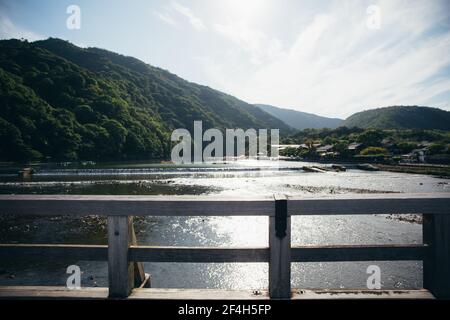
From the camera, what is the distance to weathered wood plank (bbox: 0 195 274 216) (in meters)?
2.88

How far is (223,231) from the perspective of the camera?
1495 cm

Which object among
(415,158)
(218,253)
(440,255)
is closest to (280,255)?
(218,253)

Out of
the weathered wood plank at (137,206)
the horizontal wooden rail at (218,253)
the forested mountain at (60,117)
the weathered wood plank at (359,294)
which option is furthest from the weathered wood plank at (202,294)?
the forested mountain at (60,117)

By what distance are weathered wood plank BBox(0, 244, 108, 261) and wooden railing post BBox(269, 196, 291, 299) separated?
181 cm

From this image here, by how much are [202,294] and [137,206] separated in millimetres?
1182

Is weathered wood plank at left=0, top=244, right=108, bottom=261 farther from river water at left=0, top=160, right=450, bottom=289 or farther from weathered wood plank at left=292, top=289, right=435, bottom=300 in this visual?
weathered wood plank at left=292, top=289, right=435, bottom=300

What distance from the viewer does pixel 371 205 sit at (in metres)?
2.90

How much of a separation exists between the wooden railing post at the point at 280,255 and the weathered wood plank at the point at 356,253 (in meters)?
0.20

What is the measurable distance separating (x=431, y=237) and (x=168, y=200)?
2817mm

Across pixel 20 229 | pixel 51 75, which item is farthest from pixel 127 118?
pixel 20 229

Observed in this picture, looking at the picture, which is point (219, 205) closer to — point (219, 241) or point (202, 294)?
point (202, 294)

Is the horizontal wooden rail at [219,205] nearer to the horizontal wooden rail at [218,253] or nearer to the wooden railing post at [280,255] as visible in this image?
the wooden railing post at [280,255]

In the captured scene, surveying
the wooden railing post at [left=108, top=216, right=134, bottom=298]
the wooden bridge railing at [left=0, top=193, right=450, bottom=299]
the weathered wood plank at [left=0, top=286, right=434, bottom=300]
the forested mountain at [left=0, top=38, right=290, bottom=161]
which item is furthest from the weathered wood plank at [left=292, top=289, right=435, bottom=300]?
the forested mountain at [left=0, top=38, right=290, bottom=161]
